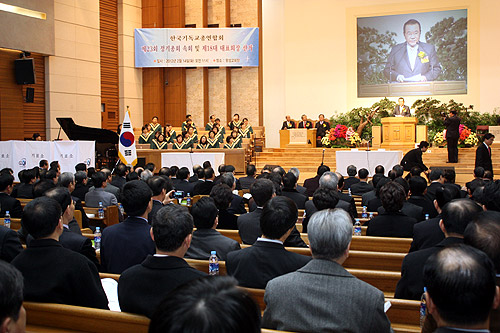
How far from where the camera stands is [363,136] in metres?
18.3

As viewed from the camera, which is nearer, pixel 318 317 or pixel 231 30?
pixel 318 317

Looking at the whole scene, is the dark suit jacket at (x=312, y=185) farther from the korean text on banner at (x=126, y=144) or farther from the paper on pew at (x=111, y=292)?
the paper on pew at (x=111, y=292)

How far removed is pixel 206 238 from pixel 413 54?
16.7 metres

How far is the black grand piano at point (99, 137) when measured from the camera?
13930mm

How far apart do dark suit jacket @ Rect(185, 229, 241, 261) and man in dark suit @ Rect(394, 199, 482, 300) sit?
1232 millimetres

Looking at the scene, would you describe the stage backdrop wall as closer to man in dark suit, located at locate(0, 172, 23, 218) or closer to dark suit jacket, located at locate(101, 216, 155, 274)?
man in dark suit, located at locate(0, 172, 23, 218)

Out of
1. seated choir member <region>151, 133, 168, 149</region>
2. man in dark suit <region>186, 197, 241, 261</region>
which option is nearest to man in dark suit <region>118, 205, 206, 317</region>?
man in dark suit <region>186, 197, 241, 261</region>

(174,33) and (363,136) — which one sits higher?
(174,33)

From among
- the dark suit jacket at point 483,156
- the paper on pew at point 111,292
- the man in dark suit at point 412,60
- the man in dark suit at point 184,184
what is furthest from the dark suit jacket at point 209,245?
the man in dark suit at point 412,60

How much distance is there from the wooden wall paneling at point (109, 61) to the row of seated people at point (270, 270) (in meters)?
16.1

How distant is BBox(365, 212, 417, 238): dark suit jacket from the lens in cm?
472

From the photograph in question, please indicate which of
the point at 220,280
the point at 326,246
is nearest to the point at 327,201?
the point at 326,246

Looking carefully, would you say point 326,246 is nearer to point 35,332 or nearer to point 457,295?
point 457,295

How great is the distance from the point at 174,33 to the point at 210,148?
528cm
